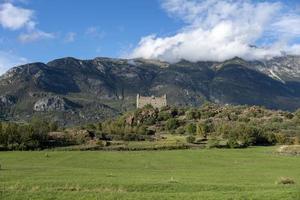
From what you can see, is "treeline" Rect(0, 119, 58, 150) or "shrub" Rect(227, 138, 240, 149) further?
"shrub" Rect(227, 138, 240, 149)

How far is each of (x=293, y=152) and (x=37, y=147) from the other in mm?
66370

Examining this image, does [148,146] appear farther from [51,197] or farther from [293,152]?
Answer: [51,197]

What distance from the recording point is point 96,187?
37.8 m

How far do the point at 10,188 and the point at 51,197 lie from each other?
5154 mm

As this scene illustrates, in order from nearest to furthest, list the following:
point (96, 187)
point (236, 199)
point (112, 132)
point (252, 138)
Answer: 1. point (236, 199)
2. point (96, 187)
3. point (252, 138)
4. point (112, 132)

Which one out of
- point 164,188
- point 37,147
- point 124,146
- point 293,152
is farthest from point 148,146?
point 164,188

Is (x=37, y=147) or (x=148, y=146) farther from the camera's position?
(x=148, y=146)

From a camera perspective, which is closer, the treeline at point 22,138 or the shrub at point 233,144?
the treeline at point 22,138

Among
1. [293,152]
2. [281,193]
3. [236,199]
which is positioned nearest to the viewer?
[236,199]

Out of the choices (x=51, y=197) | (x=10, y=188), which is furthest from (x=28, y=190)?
(x=51, y=197)

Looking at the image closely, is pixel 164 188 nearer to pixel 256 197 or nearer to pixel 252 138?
pixel 256 197

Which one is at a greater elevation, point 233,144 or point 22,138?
point 22,138

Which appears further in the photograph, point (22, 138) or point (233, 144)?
point (233, 144)

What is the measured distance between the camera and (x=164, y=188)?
38469 mm
